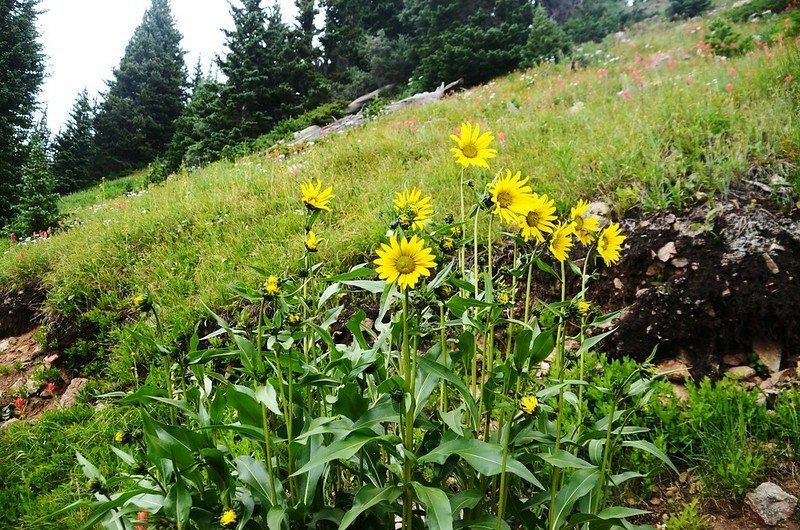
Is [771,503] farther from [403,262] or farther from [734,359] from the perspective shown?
[403,262]

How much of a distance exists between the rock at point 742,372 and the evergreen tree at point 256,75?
1235 centimetres

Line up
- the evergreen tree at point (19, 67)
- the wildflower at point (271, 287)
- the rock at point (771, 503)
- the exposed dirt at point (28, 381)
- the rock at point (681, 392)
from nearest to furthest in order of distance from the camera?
the wildflower at point (271, 287) < the rock at point (771, 503) < the rock at point (681, 392) < the exposed dirt at point (28, 381) < the evergreen tree at point (19, 67)

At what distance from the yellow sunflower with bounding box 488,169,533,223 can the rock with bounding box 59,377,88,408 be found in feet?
11.8

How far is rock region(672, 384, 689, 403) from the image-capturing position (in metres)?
2.35

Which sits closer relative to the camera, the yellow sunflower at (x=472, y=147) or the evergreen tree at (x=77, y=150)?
the yellow sunflower at (x=472, y=147)

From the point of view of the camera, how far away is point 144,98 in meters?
21.7

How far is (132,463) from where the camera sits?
1258mm

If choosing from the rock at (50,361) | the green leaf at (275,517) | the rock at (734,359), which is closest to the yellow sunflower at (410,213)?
the green leaf at (275,517)

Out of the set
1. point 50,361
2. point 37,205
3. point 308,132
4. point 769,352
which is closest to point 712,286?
point 769,352

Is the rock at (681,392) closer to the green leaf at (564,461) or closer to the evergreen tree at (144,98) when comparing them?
the green leaf at (564,461)

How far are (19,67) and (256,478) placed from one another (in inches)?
836

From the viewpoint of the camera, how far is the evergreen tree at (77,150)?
19234 millimetres

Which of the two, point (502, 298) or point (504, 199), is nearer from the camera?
point (502, 298)

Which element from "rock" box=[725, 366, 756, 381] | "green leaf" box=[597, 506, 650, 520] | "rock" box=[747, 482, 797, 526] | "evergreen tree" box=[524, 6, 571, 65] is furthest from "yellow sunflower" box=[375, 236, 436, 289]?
"evergreen tree" box=[524, 6, 571, 65]
